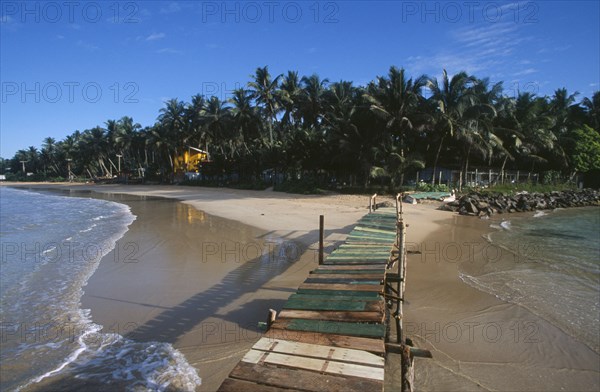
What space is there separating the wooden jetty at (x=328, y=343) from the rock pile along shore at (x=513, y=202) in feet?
68.3

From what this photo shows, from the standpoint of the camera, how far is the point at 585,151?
148ft

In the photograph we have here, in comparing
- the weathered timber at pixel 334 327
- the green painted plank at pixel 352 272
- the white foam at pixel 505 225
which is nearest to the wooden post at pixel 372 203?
the white foam at pixel 505 225

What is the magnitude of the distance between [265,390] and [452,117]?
33.2 m

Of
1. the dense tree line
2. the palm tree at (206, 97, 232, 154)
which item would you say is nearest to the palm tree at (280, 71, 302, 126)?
the dense tree line

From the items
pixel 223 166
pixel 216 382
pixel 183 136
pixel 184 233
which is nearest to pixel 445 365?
pixel 216 382

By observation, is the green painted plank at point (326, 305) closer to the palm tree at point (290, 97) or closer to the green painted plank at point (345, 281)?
the green painted plank at point (345, 281)

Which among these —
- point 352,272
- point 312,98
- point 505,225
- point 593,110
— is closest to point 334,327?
point 352,272

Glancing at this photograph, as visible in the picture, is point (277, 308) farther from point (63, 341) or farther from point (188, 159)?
point (188, 159)

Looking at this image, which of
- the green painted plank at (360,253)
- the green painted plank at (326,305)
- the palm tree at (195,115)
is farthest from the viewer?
the palm tree at (195,115)

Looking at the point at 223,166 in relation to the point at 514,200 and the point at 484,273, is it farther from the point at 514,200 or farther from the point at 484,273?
the point at 484,273

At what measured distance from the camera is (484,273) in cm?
1023

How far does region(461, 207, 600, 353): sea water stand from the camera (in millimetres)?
7402

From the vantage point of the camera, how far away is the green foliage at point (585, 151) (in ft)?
147

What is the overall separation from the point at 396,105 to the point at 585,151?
30.1m
